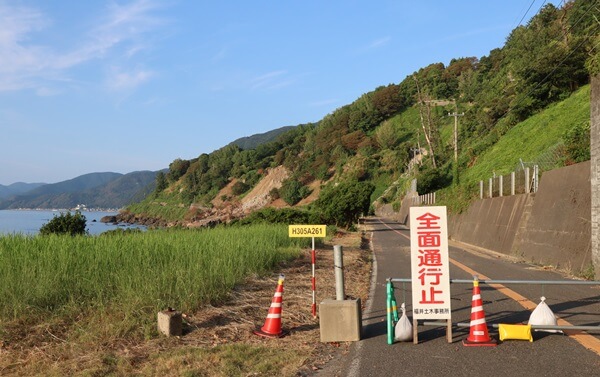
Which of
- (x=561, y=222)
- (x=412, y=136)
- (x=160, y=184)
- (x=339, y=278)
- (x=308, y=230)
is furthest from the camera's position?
(x=160, y=184)

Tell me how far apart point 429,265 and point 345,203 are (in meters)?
33.3

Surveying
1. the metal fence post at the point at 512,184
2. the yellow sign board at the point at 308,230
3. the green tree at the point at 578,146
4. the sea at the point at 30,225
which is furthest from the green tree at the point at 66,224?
the green tree at the point at 578,146

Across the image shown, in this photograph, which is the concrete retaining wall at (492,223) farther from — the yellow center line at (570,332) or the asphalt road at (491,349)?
the asphalt road at (491,349)

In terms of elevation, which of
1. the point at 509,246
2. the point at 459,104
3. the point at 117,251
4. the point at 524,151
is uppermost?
the point at 459,104

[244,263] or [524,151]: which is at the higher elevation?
[524,151]

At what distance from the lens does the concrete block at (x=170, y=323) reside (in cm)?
680

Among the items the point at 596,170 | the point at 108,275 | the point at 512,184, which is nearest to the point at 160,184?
the point at 512,184

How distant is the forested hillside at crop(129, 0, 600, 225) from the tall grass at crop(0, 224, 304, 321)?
10.7m

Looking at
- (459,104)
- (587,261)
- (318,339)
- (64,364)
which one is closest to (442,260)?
(318,339)

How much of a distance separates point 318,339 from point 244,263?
A: 5025 millimetres

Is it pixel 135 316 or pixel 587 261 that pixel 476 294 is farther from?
pixel 587 261

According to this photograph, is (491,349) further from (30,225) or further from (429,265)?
(30,225)

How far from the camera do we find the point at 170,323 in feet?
22.3

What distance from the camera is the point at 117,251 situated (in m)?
10.3
